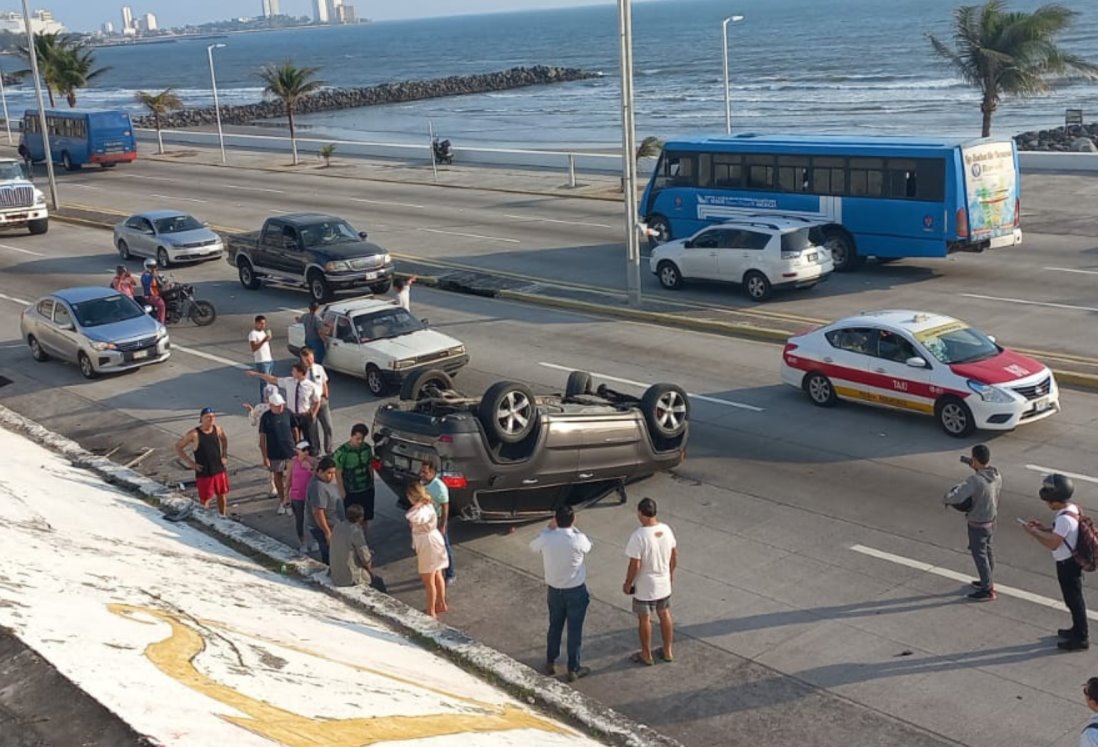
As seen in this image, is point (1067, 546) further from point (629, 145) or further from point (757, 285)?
point (629, 145)

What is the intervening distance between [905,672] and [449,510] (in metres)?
5.38

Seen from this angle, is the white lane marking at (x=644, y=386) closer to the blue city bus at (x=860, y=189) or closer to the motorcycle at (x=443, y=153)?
the blue city bus at (x=860, y=189)

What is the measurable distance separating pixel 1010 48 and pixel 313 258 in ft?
78.8

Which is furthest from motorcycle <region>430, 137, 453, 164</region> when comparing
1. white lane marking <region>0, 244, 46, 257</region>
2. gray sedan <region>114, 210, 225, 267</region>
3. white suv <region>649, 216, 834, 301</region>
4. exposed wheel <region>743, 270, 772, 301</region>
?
exposed wheel <region>743, 270, 772, 301</region>

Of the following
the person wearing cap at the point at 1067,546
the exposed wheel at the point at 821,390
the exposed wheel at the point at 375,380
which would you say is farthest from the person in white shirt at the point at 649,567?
the exposed wheel at the point at 375,380

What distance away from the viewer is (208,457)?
15.6 meters

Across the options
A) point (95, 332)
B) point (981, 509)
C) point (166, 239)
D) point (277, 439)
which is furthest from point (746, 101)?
point (981, 509)

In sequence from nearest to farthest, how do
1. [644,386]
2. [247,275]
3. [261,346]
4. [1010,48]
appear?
[261,346] → [644,386] → [247,275] → [1010,48]

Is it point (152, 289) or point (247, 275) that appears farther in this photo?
point (247, 275)

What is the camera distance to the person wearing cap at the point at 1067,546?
11.3 metres

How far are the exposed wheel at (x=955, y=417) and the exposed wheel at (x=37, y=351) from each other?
54.6 feet

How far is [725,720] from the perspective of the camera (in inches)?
424

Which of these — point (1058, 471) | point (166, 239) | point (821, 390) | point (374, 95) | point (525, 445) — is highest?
point (374, 95)

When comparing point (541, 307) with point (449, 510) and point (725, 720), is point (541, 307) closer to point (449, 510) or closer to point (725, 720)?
point (449, 510)
